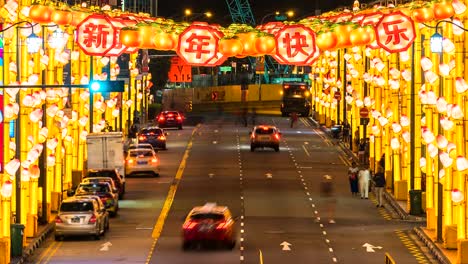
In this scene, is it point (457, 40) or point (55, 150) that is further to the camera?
point (55, 150)

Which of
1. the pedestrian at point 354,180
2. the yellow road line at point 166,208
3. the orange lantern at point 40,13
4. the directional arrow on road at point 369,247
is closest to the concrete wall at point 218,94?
the yellow road line at point 166,208

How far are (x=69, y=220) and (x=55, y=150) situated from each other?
386 inches

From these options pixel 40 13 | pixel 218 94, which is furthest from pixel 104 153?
pixel 218 94

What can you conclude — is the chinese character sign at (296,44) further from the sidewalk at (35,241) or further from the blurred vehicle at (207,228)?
the sidewalk at (35,241)

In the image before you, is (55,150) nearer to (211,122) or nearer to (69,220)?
(69,220)

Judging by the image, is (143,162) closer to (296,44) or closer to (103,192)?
(103,192)

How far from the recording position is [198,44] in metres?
47.5

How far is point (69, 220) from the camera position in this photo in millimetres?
53375

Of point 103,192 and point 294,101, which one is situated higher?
point 294,101

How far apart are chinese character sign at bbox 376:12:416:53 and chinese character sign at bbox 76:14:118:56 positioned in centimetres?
863

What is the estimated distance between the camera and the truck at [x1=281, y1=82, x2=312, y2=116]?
448 ft

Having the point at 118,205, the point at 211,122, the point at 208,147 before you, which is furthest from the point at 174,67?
the point at 118,205

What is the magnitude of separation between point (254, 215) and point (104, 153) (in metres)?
11.5

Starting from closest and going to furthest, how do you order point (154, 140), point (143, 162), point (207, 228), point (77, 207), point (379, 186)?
point (207, 228) → point (77, 207) → point (379, 186) → point (143, 162) → point (154, 140)
